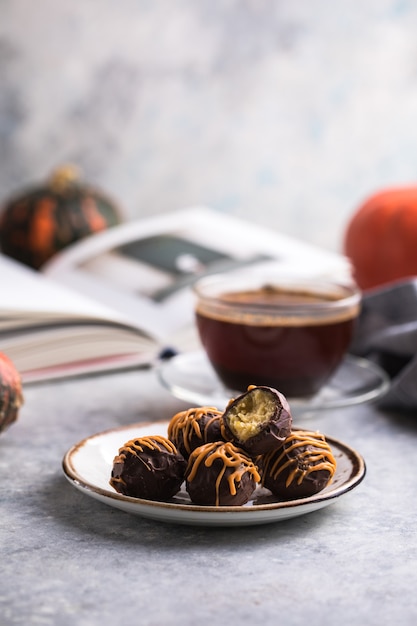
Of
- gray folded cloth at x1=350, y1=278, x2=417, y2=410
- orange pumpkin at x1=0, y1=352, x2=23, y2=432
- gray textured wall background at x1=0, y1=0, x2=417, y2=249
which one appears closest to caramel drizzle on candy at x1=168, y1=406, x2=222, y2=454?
orange pumpkin at x1=0, y1=352, x2=23, y2=432

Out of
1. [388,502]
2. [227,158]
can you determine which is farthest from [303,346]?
[227,158]

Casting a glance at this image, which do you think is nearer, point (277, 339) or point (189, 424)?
point (189, 424)

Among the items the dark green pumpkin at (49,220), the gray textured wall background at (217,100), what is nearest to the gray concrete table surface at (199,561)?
the dark green pumpkin at (49,220)

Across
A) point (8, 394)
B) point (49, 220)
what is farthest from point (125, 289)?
point (8, 394)

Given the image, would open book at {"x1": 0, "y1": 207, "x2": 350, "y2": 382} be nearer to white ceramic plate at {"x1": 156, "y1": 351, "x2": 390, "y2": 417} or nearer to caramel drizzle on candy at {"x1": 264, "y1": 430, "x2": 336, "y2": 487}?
white ceramic plate at {"x1": 156, "y1": 351, "x2": 390, "y2": 417}

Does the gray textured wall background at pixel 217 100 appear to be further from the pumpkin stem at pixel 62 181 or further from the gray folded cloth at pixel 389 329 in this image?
the gray folded cloth at pixel 389 329

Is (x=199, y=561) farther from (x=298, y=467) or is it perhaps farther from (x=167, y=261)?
(x=167, y=261)

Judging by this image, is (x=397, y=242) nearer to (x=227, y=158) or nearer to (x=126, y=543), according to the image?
(x=126, y=543)
